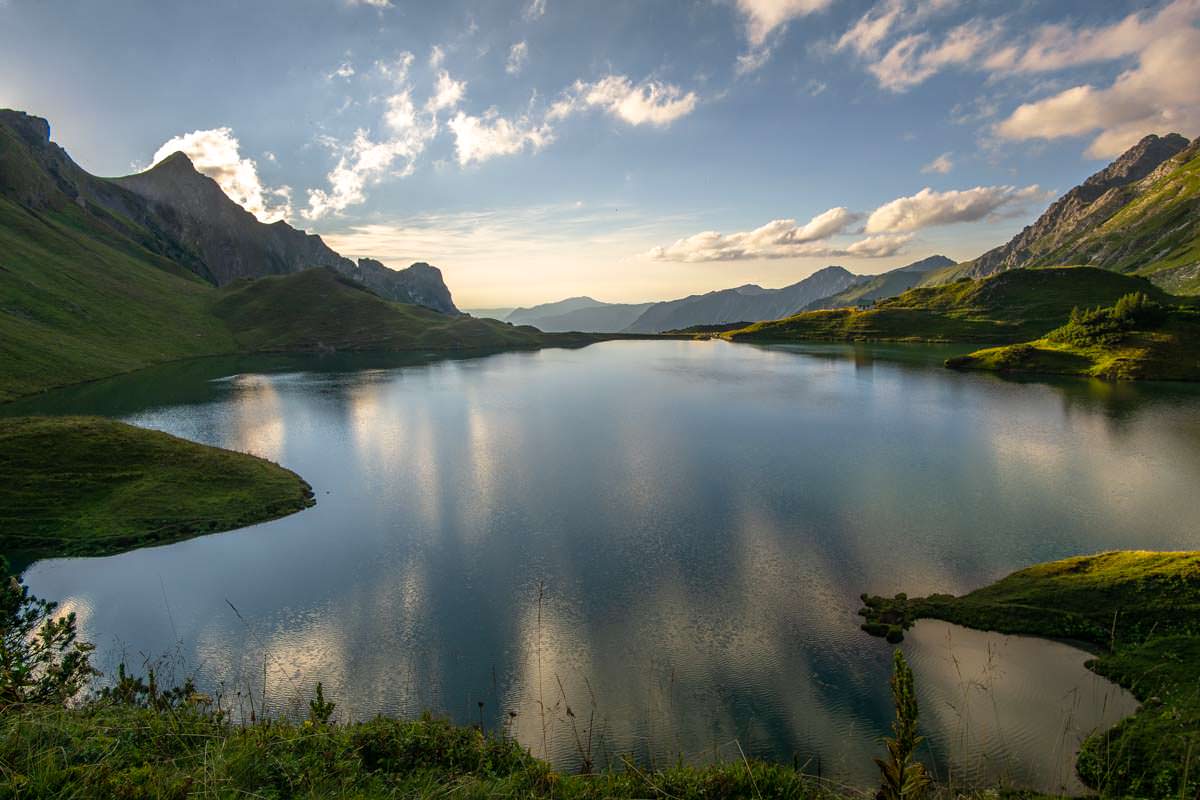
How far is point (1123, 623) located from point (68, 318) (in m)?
205

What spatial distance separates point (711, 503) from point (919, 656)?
2157cm

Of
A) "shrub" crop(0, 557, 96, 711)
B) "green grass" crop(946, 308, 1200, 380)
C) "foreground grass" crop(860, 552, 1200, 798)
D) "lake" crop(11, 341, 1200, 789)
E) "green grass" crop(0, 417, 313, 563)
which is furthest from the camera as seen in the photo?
"green grass" crop(946, 308, 1200, 380)

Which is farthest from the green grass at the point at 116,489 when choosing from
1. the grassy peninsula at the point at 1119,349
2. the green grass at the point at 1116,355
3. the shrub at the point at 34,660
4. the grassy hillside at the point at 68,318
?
the grassy peninsula at the point at 1119,349

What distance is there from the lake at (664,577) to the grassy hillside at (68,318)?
5539 cm

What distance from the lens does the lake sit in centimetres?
2112

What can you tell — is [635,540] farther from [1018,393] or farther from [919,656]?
[1018,393]

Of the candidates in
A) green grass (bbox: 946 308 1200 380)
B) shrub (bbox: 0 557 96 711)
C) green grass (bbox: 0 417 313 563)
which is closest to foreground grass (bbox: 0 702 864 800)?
shrub (bbox: 0 557 96 711)

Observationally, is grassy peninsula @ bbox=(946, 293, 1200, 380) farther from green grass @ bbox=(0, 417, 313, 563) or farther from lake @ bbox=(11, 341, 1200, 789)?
green grass @ bbox=(0, 417, 313, 563)

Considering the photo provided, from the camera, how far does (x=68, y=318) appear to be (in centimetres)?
14112

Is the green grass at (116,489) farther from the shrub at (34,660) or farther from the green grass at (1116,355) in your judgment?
the green grass at (1116,355)

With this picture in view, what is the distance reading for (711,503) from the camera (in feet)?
149

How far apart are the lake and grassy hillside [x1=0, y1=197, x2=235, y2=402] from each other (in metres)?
55.4

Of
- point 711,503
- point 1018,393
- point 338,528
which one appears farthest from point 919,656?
point 1018,393

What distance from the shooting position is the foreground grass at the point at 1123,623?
1753cm
